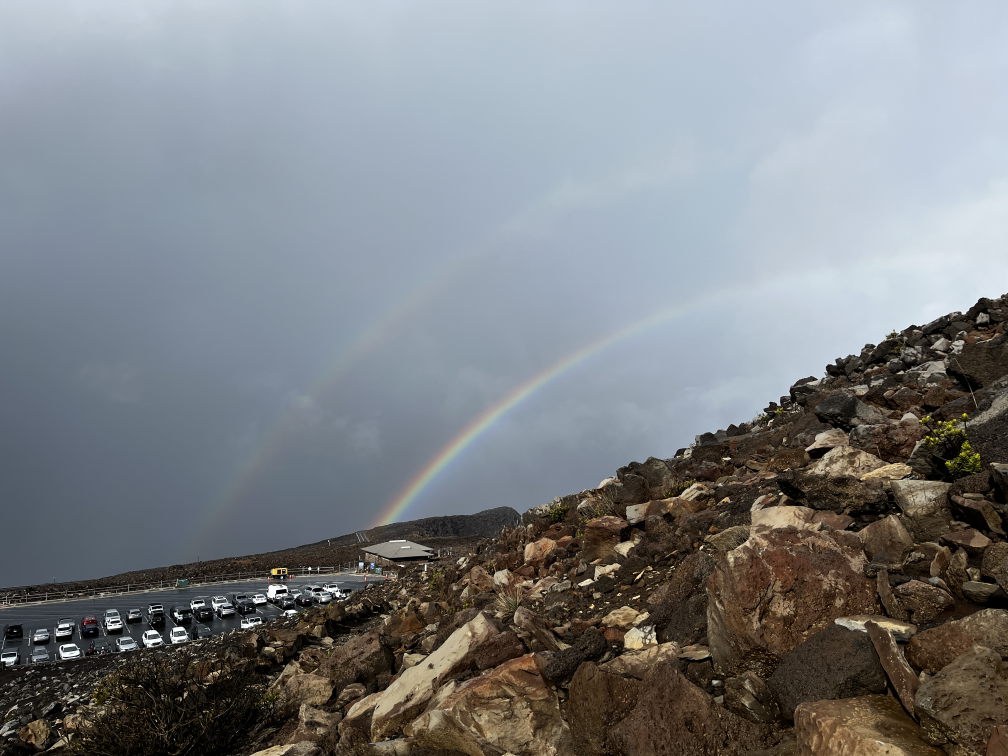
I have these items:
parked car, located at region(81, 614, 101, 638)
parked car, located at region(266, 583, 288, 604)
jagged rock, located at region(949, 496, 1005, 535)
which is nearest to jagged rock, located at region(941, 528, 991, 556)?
jagged rock, located at region(949, 496, 1005, 535)

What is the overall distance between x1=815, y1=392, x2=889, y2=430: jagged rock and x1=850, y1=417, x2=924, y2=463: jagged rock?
4.27 ft

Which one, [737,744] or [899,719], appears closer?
[899,719]

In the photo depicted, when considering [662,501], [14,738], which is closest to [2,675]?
[14,738]

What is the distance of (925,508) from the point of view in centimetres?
621

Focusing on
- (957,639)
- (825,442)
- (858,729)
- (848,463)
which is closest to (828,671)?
→ (858,729)

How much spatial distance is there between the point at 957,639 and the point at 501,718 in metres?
4.16

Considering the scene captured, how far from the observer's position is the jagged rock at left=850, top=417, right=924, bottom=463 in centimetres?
923

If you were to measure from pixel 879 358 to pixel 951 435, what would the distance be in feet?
57.8

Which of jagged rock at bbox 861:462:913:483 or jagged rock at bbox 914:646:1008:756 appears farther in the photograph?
jagged rock at bbox 861:462:913:483

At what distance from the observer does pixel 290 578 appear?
2616 inches

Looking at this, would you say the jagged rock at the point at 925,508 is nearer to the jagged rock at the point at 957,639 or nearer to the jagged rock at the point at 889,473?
the jagged rock at the point at 889,473

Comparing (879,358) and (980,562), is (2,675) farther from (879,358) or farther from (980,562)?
(879,358)

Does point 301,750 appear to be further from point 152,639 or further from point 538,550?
point 152,639

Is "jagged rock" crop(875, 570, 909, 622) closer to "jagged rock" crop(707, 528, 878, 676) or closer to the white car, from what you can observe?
"jagged rock" crop(707, 528, 878, 676)
